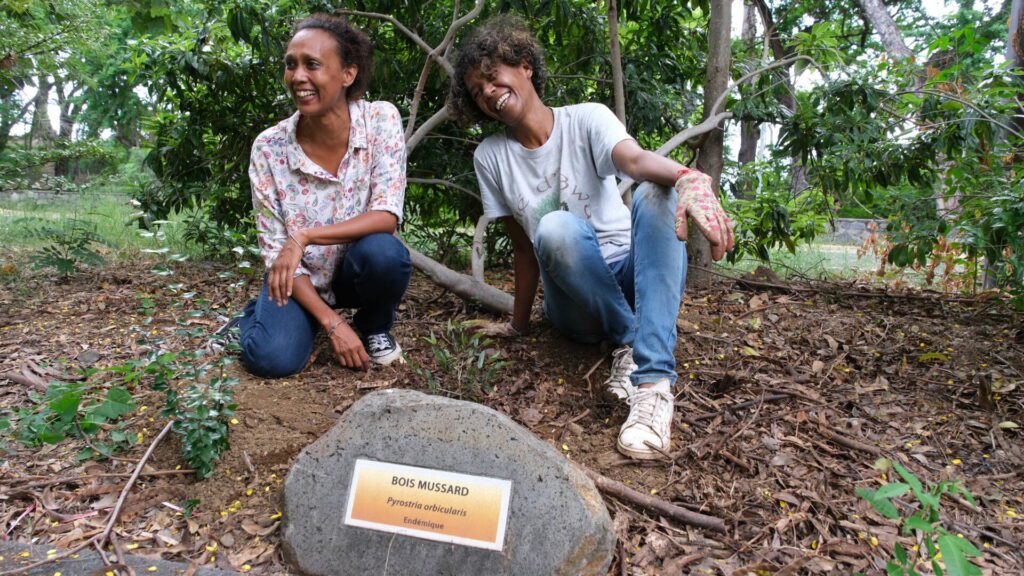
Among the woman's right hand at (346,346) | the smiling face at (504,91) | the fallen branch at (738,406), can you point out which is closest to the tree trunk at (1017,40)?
the fallen branch at (738,406)

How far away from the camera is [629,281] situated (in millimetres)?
2363

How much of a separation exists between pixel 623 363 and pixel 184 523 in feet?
4.58

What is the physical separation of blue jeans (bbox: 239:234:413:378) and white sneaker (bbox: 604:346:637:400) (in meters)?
0.82

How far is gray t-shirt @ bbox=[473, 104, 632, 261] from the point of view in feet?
7.77

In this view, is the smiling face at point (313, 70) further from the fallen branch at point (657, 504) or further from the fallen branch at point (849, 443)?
the fallen branch at point (849, 443)

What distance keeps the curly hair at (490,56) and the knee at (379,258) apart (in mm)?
559

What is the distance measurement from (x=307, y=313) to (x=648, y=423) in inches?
51.2

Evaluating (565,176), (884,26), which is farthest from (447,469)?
(884,26)

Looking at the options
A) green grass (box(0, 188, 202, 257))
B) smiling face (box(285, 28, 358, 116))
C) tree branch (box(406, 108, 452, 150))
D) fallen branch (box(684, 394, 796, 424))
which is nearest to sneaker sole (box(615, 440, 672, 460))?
fallen branch (box(684, 394, 796, 424))

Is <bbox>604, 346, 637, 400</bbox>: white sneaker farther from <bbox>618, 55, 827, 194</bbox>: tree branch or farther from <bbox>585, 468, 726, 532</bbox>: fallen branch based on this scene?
<bbox>618, 55, 827, 194</bbox>: tree branch

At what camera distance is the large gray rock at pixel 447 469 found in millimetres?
1530

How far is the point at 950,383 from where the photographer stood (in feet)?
7.84

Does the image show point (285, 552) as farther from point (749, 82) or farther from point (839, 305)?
point (749, 82)

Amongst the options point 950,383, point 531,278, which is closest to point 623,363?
point 531,278
